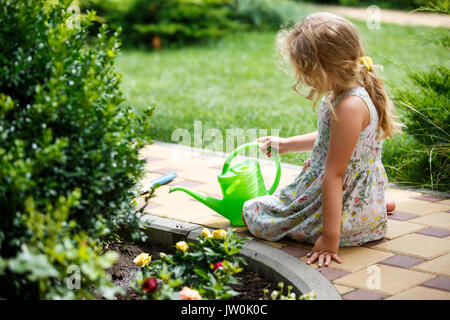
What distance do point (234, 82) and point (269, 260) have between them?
5629mm

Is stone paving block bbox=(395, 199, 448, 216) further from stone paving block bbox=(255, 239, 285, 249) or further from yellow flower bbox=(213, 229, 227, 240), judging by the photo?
yellow flower bbox=(213, 229, 227, 240)

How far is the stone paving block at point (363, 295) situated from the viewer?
Result: 2338 millimetres

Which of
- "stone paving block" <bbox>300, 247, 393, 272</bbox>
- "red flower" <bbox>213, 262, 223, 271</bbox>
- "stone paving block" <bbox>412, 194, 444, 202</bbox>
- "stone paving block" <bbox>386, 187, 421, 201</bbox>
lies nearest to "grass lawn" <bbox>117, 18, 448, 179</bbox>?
"stone paving block" <bbox>386, 187, 421, 201</bbox>

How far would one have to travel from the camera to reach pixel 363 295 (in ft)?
7.75

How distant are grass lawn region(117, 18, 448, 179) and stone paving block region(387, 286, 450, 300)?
5.62ft

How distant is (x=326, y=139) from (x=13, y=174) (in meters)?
1.51

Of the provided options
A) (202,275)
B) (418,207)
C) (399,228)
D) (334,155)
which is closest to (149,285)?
(202,275)

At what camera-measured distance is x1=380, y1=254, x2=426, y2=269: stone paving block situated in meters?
2.68

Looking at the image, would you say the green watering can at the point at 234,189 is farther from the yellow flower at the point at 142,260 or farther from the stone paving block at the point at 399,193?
the stone paving block at the point at 399,193

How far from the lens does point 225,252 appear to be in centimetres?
260

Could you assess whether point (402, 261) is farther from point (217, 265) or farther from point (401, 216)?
point (217, 265)

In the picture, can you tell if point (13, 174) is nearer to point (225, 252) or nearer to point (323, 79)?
point (225, 252)

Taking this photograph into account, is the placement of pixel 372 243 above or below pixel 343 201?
below
